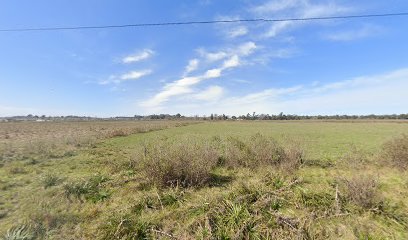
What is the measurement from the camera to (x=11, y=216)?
5945 mm

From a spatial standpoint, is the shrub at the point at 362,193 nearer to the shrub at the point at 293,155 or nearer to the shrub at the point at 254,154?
the shrub at the point at 293,155

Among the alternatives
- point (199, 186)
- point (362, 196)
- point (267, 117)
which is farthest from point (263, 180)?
point (267, 117)

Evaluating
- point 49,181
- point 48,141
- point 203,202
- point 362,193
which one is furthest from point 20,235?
point 48,141

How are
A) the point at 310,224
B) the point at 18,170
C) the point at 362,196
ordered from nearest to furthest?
the point at 310,224
the point at 362,196
the point at 18,170

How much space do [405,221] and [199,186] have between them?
16.2 ft

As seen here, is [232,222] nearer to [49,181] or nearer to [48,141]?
[49,181]

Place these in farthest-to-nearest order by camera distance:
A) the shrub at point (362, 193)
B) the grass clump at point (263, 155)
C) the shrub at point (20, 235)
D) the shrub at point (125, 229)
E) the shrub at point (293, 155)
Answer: the grass clump at point (263, 155) → the shrub at point (293, 155) → the shrub at point (362, 193) → the shrub at point (125, 229) → the shrub at point (20, 235)

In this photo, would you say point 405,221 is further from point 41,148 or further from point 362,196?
point 41,148

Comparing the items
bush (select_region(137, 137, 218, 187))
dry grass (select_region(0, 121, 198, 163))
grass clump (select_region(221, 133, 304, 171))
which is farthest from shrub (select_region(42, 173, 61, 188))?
dry grass (select_region(0, 121, 198, 163))

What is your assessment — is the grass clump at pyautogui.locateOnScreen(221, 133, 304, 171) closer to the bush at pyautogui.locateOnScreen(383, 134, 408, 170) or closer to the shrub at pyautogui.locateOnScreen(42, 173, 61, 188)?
the bush at pyautogui.locateOnScreen(383, 134, 408, 170)

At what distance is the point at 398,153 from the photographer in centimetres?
1017

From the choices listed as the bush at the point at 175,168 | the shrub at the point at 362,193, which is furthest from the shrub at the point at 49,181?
the shrub at the point at 362,193

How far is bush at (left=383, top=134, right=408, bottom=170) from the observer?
391 inches

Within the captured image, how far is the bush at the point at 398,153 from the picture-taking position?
32.6 feet
